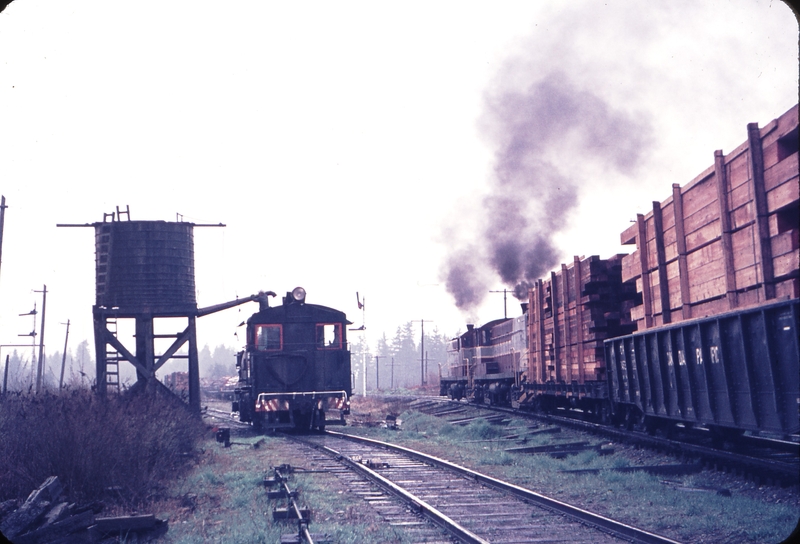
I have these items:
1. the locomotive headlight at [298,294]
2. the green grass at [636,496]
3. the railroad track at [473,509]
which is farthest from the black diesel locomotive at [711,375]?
the locomotive headlight at [298,294]

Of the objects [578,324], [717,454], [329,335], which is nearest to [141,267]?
[329,335]

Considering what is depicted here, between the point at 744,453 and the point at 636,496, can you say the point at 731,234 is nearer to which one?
the point at 636,496

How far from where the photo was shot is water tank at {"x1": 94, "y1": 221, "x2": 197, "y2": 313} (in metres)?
19.8

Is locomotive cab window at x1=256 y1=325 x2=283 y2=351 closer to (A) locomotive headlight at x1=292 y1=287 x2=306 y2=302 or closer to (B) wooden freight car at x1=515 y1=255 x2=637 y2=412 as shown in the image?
(A) locomotive headlight at x1=292 y1=287 x2=306 y2=302

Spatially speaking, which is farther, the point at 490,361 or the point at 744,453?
the point at 490,361

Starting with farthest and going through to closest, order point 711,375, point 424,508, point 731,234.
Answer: point 711,375 → point 731,234 → point 424,508

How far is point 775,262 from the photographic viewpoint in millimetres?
8023

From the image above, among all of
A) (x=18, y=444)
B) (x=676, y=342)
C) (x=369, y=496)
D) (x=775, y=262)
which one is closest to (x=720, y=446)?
(x=676, y=342)

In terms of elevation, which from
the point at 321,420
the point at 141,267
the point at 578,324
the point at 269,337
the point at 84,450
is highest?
the point at 141,267

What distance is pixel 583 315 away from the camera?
55.0 feet

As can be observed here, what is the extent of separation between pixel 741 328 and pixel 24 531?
816 cm

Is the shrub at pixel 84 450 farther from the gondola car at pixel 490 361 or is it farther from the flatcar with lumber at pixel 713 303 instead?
the gondola car at pixel 490 361

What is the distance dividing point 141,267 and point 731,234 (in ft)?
52.1

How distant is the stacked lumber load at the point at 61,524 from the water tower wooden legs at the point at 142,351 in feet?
38.4
